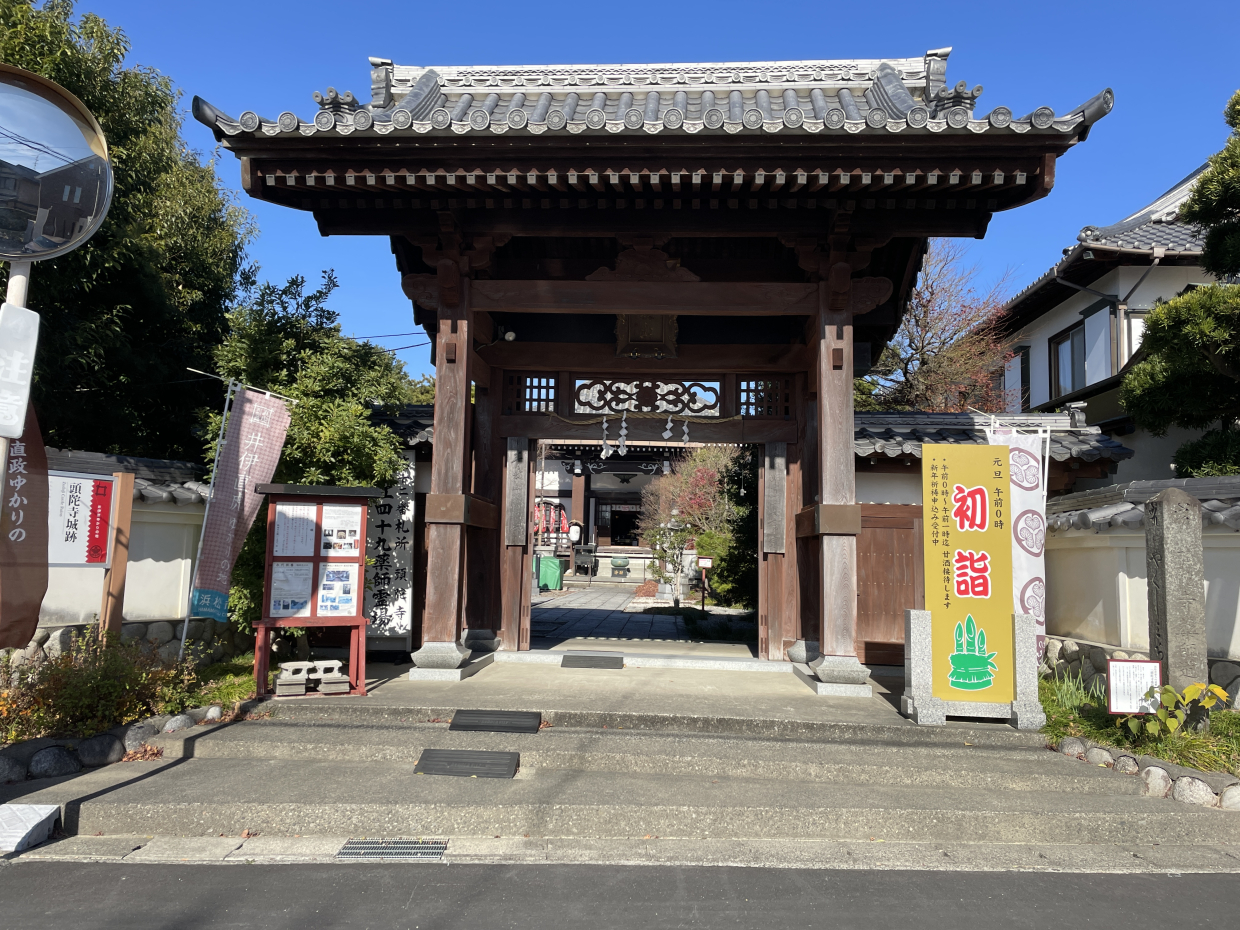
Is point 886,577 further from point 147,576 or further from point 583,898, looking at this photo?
point 147,576

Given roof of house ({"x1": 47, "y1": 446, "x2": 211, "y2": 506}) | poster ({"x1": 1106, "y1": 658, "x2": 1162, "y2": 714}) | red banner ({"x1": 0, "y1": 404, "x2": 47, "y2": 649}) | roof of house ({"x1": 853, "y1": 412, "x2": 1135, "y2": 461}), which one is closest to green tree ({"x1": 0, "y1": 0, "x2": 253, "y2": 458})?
roof of house ({"x1": 47, "y1": 446, "x2": 211, "y2": 506})

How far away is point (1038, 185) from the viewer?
7109 mm

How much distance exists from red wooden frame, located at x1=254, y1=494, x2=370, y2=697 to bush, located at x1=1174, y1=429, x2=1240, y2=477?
1053 cm

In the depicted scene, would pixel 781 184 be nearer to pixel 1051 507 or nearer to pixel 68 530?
pixel 1051 507

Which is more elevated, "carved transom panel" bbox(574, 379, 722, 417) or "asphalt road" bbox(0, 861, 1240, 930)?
"carved transom panel" bbox(574, 379, 722, 417)

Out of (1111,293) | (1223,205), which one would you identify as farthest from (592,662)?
(1111,293)

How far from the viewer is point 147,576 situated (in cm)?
804

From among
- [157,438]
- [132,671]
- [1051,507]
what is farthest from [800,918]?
[157,438]

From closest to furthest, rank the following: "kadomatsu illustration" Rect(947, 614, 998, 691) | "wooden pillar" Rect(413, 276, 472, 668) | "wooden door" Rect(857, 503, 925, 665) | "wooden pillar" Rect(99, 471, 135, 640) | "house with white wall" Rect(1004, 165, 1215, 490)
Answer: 1. "kadomatsu illustration" Rect(947, 614, 998, 691)
2. "wooden pillar" Rect(99, 471, 135, 640)
3. "wooden pillar" Rect(413, 276, 472, 668)
4. "wooden door" Rect(857, 503, 925, 665)
5. "house with white wall" Rect(1004, 165, 1215, 490)

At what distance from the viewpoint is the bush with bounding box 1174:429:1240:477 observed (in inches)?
402

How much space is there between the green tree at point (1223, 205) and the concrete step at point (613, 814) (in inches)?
312

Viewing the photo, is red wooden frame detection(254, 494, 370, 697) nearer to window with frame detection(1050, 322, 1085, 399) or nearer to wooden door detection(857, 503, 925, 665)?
wooden door detection(857, 503, 925, 665)

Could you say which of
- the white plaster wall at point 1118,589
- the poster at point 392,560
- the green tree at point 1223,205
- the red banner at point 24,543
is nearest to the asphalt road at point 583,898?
the red banner at point 24,543

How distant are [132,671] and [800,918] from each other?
560 centimetres
